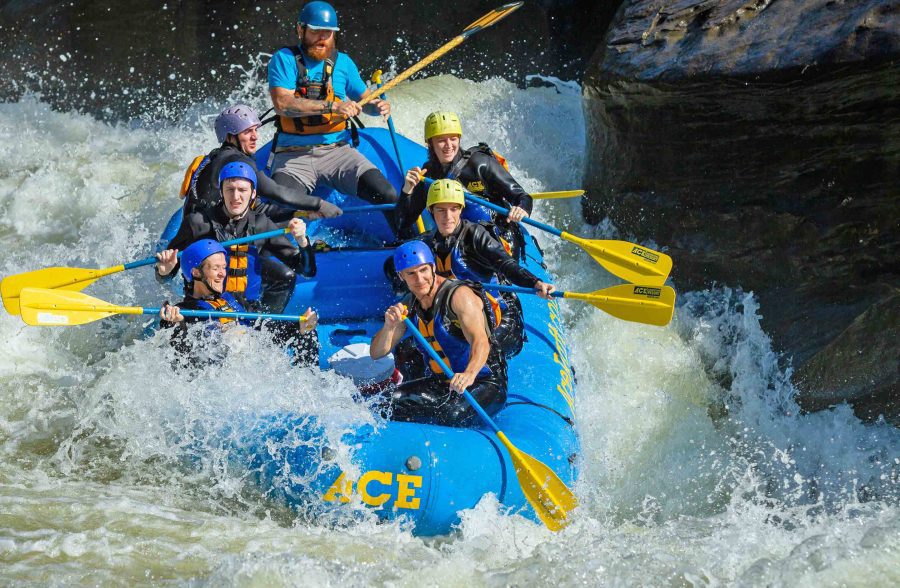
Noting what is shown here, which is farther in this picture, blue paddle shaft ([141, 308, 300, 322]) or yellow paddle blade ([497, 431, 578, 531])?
blue paddle shaft ([141, 308, 300, 322])

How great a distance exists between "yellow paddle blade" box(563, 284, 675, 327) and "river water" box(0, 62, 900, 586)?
827 mm

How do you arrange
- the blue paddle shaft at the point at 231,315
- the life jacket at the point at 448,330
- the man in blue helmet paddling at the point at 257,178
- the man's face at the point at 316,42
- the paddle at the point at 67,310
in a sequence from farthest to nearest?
the man's face at the point at 316,42 < the man in blue helmet paddling at the point at 257,178 < the paddle at the point at 67,310 < the blue paddle shaft at the point at 231,315 < the life jacket at the point at 448,330

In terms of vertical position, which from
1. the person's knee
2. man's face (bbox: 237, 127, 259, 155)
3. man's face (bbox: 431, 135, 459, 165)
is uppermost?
man's face (bbox: 237, 127, 259, 155)

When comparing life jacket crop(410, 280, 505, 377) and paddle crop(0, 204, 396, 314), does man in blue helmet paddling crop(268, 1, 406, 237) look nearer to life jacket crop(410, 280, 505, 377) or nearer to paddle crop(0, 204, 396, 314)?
paddle crop(0, 204, 396, 314)

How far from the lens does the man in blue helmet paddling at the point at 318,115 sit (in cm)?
680

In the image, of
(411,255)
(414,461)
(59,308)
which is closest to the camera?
(414,461)

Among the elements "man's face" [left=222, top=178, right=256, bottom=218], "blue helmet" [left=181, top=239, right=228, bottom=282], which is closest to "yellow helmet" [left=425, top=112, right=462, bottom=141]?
"man's face" [left=222, top=178, right=256, bottom=218]

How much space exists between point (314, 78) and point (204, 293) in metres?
1.98

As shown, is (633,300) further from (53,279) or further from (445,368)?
(53,279)

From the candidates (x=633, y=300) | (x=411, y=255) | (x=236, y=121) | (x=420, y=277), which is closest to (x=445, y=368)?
(x=420, y=277)

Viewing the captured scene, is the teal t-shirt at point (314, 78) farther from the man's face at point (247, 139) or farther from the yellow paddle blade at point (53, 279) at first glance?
the yellow paddle blade at point (53, 279)

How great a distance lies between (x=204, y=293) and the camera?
553 centimetres

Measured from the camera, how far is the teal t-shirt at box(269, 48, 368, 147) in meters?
6.82

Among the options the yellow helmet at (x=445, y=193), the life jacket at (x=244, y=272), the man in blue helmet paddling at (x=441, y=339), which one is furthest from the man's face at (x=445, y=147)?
the man in blue helmet paddling at (x=441, y=339)
